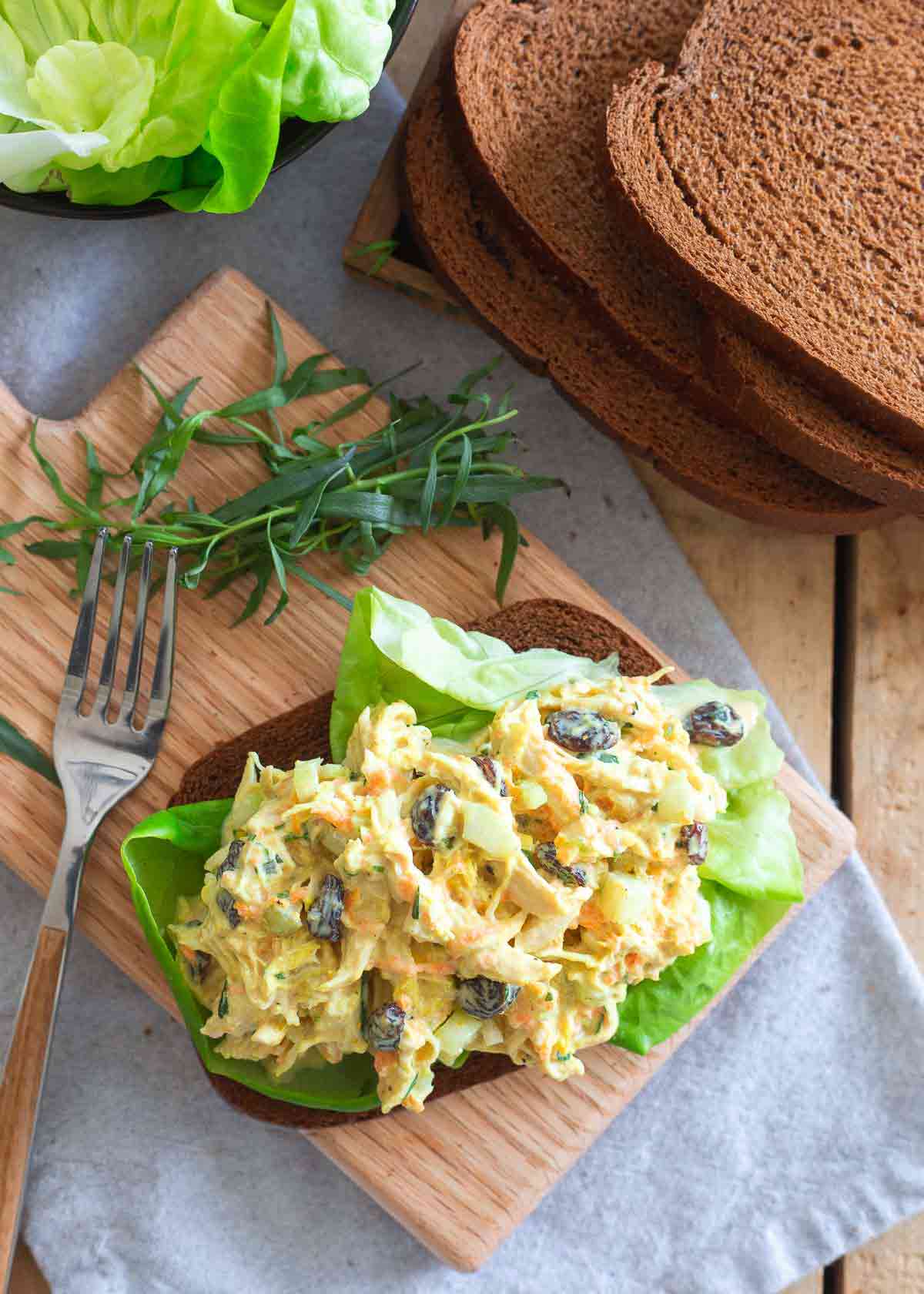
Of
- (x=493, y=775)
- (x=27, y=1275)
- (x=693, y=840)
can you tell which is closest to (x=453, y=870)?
(x=493, y=775)

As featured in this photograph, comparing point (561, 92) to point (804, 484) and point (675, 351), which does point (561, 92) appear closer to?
point (675, 351)

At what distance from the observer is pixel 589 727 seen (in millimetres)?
2039

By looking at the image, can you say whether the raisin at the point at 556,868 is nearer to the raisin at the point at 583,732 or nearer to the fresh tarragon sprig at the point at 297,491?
the raisin at the point at 583,732

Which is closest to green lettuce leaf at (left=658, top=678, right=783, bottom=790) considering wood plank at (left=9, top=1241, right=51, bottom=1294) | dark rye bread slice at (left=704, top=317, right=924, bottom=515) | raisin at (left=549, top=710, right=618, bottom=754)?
raisin at (left=549, top=710, right=618, bottom=754)

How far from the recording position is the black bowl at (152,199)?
2.21 meters

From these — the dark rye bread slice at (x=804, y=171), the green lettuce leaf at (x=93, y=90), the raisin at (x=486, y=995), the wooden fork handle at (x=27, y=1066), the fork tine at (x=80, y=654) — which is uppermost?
the dark rye bread slice at (x=804, y=171)

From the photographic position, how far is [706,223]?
Result: 248 cm

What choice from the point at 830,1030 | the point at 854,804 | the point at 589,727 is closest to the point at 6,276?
the point at 589,727

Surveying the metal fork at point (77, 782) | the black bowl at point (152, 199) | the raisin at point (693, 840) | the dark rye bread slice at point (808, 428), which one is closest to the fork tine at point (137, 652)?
the metal fork at point (77, 782)

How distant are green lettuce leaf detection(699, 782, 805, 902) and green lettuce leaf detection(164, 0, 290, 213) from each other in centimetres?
141

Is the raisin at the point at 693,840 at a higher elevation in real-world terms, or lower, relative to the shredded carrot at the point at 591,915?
higher

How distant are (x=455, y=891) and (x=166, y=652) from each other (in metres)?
0.79

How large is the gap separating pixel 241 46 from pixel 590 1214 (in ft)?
7.58

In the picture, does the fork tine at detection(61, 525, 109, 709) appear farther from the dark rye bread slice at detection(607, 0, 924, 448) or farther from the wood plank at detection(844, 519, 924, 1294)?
the wood plank at detection(844, 519, 924, 1294)
